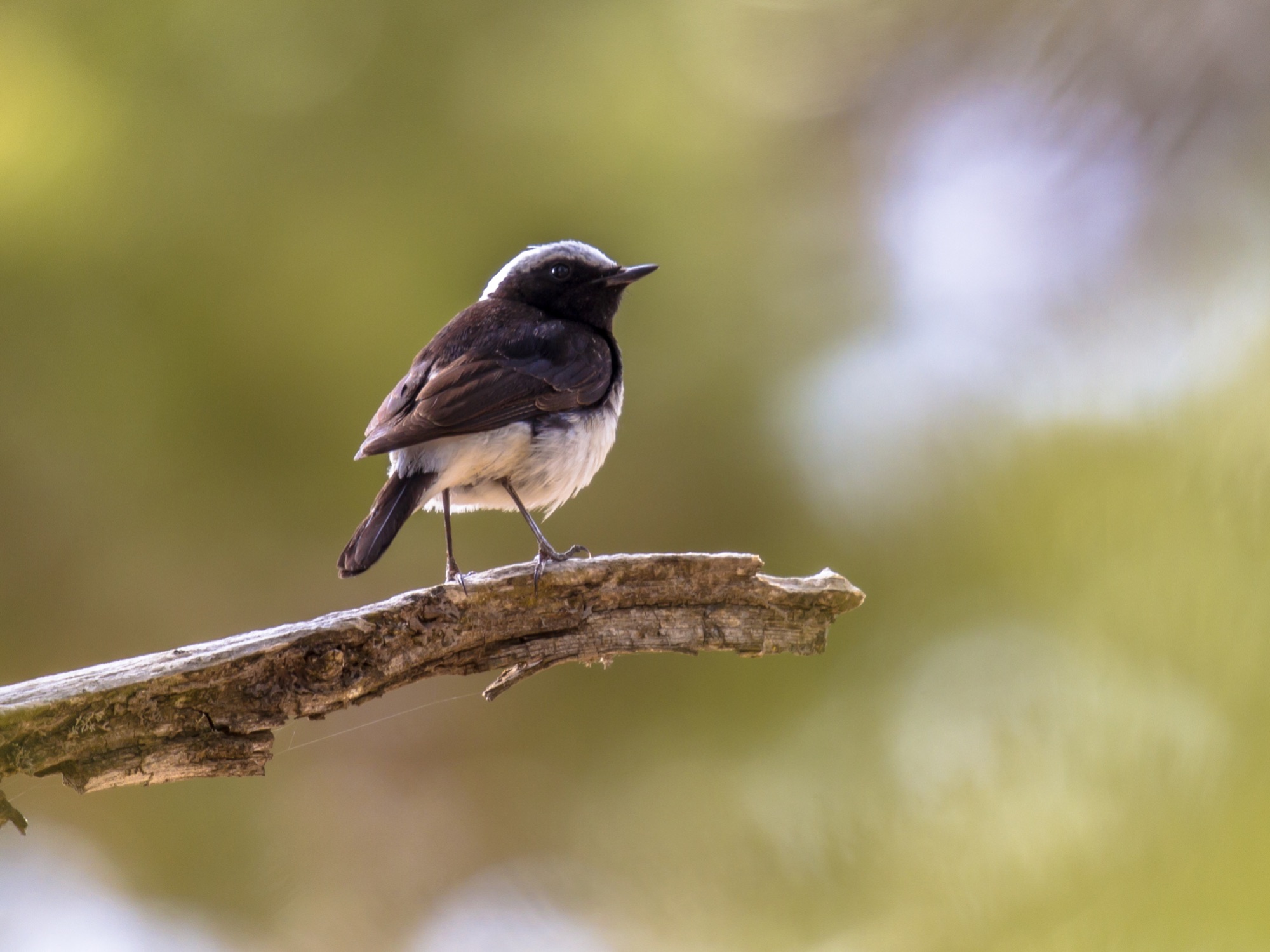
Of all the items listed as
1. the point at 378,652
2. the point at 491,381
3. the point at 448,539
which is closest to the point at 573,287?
the point at 491,381

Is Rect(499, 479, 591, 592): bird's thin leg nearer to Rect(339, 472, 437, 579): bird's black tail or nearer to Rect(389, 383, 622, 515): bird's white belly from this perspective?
Rect(389, 383, 622, 515): bird's white belly

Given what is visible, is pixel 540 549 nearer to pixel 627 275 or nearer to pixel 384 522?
pixel 384 522

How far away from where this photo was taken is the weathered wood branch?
4.53ft

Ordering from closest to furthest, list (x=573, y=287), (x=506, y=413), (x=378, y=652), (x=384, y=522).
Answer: (x=378, y=652)
(x=384, y=522)
(x=506, y=413)
(x=573, y=287)

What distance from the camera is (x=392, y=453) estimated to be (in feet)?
7.30

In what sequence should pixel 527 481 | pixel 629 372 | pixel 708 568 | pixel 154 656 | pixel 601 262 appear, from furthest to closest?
pixel 629 372 < pixel 601 262 < pixel 527 481 < pixel 708 568 < pixel 154 656

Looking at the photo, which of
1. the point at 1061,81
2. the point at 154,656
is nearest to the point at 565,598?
the point at 154,656

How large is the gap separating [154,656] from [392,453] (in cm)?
85

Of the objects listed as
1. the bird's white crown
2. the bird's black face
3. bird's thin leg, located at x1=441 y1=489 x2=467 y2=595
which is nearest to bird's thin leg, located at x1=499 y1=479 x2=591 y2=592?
bird's thin leg, located at x1=441 y1=489 x2=467 y2=595

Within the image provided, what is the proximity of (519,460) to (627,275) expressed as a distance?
63 centimetres

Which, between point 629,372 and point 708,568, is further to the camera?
point 629,372

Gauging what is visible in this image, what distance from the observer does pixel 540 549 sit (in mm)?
1918

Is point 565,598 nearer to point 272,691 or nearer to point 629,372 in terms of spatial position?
point 272,691

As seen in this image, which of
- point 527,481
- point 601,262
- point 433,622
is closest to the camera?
point 433,622
